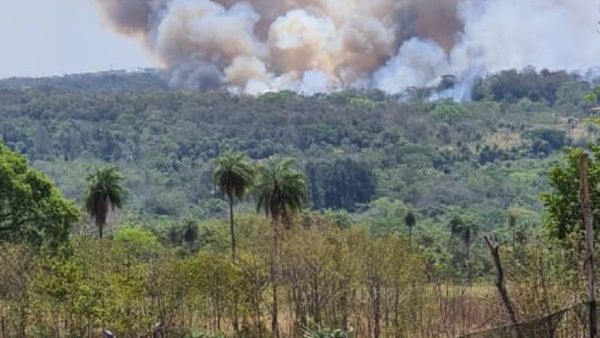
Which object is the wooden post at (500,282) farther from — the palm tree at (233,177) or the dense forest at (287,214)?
the palm tree at (233,177)

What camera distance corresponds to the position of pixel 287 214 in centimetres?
3934

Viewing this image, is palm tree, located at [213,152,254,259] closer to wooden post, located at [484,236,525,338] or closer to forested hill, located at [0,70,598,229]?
wooden post, located at [484,236,525,338]

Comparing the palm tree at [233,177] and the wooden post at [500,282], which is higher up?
the palm tree at [233,177]

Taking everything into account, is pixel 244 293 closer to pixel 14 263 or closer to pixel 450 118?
pixel 14 263

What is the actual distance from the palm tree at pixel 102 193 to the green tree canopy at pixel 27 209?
101 inches

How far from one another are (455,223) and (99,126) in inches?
3932

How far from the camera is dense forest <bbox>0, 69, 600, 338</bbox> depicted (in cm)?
2912

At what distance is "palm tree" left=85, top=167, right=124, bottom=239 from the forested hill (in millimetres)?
45193

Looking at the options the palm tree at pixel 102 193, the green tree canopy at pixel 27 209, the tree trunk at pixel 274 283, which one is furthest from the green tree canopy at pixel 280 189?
the green tree canopy at pixel 27 209

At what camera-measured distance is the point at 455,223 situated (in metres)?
71.6

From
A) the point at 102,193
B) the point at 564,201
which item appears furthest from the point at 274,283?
the point at 564,201

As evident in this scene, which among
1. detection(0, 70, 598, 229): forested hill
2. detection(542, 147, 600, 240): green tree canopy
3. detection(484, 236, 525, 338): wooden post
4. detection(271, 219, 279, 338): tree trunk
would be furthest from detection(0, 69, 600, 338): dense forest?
detection(484, 236, 525, 338): wooden post

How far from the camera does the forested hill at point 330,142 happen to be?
11469 centimetres

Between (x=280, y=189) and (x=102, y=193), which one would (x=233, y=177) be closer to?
(x=280, y=189)
